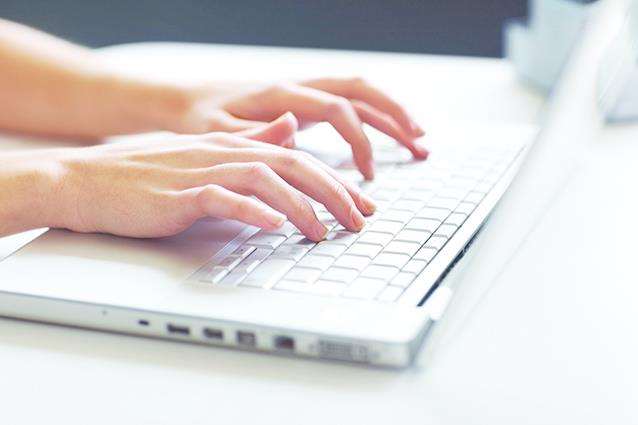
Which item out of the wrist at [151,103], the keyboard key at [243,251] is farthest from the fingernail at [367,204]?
the wrist at [151,103]

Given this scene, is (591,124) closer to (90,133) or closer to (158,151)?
(158,151)

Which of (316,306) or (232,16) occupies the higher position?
(316,306)

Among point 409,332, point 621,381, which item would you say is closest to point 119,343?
point 409,332

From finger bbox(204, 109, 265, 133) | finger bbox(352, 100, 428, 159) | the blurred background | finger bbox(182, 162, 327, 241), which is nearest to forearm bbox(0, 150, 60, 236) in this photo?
finger bbox(182, 162, 327, 241)

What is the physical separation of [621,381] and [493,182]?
0.31 metres

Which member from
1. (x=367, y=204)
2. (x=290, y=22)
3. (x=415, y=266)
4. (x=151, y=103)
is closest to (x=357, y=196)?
(x=367, y=204)

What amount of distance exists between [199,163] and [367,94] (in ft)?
0.94

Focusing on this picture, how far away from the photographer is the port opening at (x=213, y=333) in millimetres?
540

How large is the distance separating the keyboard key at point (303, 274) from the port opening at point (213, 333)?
0.06 meters

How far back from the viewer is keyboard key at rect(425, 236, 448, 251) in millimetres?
628

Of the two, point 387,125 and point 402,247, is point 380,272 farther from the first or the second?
point 387,125

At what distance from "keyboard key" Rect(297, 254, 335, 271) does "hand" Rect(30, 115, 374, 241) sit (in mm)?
30

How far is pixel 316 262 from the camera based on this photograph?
602 mm

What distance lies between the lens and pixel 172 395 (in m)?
0.50
